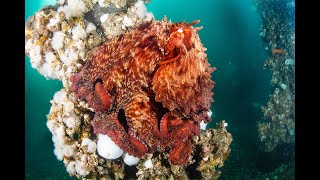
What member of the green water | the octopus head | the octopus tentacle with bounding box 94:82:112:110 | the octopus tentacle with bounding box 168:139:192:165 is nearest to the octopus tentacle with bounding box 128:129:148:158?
the octopus tentacle with bounding box 168:139:192:165

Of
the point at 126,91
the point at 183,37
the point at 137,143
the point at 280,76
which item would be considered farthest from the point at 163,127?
the point at 280,76

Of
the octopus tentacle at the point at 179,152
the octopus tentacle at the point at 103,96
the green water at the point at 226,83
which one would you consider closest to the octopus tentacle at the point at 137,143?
the octopus tentacle at the point at 179,152

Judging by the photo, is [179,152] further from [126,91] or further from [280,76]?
[280,76]

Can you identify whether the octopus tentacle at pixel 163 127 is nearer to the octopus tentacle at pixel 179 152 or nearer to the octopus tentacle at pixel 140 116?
the octopus tentacle at pixel 140 116

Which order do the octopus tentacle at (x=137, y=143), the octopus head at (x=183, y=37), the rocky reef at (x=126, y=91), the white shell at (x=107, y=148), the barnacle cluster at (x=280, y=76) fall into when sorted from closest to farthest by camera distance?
the octopus head at (x=183, y=37)
the rocky reef at (x=126, y=91)
the octopus tentacle at (x=137, y=143)
the white shell at (x=107, y=148)
the barnacle cluster at (x=280, y=76)

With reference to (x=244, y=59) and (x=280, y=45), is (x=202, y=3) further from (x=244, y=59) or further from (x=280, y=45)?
(x=280, y=45)
